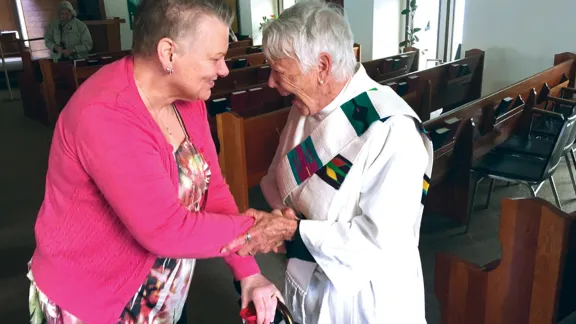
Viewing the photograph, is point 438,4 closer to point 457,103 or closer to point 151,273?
point 457,103

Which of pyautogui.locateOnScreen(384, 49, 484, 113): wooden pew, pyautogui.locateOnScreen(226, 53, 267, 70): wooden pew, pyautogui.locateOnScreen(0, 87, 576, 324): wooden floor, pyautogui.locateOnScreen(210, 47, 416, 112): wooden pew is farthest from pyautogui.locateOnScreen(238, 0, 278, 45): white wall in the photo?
pyautogui.locateOnScreen(0, 87, 576, 324): wooden floor

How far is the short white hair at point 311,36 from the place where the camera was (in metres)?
1.17

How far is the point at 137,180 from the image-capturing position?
3.00 ft

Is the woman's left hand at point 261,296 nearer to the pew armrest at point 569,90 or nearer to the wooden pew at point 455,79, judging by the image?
the wooden pew at point 455,79

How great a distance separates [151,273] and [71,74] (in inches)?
191

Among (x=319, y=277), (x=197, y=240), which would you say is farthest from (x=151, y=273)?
(x=319, y=277)

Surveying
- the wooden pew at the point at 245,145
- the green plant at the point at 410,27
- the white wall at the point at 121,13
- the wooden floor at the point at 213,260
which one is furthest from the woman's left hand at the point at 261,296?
the white wall at the point at 121,13

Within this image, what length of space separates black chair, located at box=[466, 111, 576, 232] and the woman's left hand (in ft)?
6.41

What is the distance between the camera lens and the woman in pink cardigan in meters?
0.91

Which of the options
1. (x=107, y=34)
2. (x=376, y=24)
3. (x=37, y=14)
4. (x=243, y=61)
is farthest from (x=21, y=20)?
(x=376, y=24)

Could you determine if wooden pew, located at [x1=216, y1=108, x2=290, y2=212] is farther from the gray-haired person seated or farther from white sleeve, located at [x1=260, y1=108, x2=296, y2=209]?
the gray-haired person seated

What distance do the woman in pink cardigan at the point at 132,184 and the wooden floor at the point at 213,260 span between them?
4.42 ft

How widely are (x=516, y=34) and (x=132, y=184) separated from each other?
14.7 ft

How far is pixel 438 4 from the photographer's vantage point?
5.56m
